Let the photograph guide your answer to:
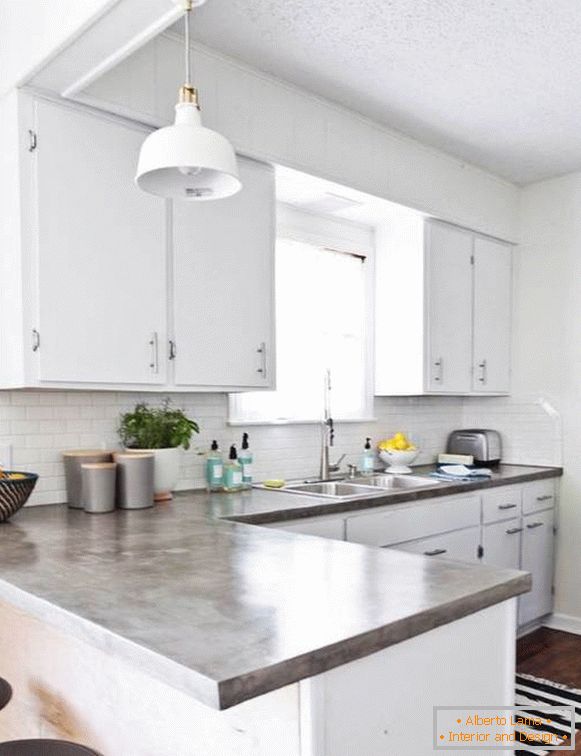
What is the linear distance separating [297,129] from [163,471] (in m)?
1.58

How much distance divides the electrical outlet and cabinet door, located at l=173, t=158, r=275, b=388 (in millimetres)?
648

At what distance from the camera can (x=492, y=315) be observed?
4.27 metres

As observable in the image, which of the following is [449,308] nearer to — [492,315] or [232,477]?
[492,315]

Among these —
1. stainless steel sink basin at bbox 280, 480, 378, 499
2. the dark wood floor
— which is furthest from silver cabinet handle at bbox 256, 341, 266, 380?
the dark wood floor

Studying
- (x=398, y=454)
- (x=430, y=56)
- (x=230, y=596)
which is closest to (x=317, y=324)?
(x=398, y=454)

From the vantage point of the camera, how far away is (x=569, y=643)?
3.83 meters

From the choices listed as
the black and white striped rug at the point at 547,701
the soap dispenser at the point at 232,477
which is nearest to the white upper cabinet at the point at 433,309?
the soap dispenser at the point at 232,477

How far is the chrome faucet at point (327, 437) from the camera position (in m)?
3.56

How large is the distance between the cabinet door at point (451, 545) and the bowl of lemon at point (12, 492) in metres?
1.56

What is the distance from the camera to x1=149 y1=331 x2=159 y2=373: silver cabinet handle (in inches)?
99.0

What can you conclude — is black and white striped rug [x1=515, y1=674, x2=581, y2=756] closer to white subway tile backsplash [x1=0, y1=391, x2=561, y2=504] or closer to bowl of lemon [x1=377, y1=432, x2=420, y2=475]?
bowl of lemon [x1=377, y1=432, x2=420, y2=475]

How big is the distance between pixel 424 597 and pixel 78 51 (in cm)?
171

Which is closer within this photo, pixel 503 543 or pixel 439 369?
pixel 503 543

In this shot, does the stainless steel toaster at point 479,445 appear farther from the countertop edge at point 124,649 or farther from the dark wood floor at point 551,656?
the countertop edge at point 124,649
